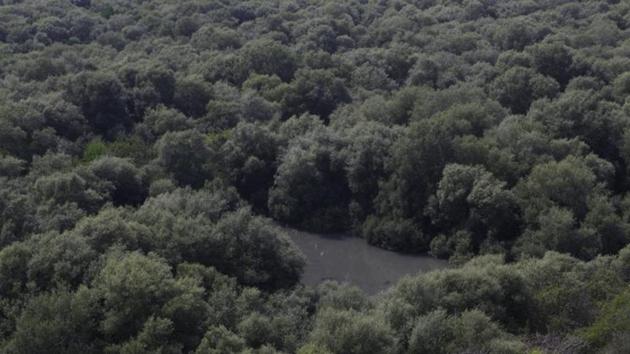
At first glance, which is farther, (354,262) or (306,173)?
(306,173)

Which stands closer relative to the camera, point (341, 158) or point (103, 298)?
point (103, 298)

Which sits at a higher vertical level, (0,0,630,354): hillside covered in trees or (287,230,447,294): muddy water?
(0,0,630,354): hillside covered in trees

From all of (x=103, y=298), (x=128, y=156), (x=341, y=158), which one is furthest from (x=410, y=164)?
(x=103, y=298)

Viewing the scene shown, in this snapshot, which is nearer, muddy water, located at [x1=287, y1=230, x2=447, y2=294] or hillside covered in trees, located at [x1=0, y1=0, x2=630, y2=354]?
hillside covered in trees, located at [x1=0, y1=0, x2=630, y2=354]

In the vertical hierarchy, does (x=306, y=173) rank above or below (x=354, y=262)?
above

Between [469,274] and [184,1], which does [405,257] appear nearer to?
[469,274]
